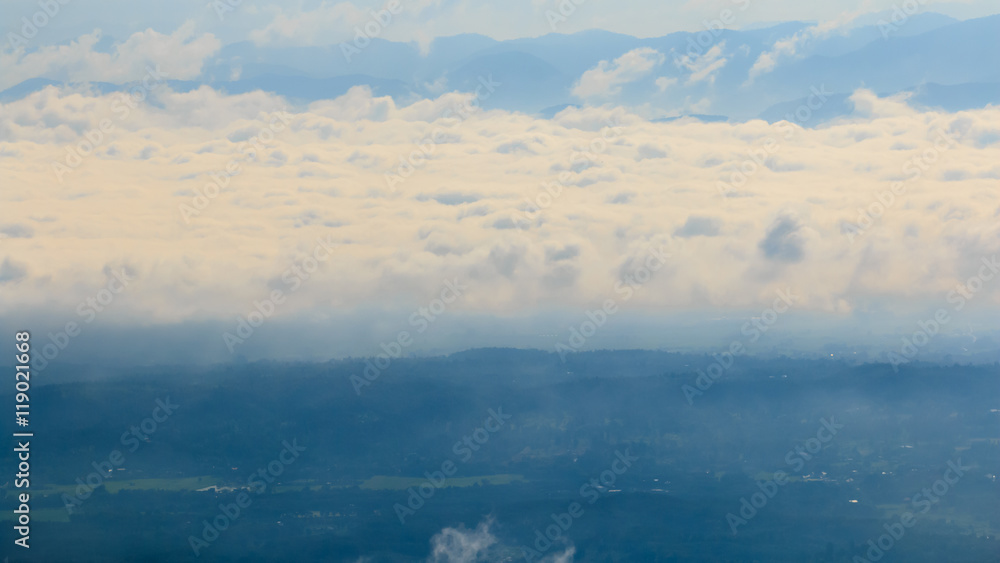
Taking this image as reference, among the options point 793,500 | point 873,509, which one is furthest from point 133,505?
point 873,509

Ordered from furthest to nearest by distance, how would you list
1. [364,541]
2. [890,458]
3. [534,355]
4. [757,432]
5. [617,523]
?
[534,355]
[757,432]
[890,458]
[617,523]
[364,541]

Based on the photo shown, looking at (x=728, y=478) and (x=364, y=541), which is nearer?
(x=364, y=541)

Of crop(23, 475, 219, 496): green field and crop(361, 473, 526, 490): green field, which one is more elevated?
crop(23, 475, 219, 496): green field

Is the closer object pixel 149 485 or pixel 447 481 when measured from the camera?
pixel 149 485

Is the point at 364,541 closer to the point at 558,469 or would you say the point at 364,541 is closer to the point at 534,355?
the point at 558,469

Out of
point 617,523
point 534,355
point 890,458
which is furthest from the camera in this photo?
point 534,355

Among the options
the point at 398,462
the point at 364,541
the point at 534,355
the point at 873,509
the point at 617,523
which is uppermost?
the point at 534,355

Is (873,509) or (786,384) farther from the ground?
(786,384)

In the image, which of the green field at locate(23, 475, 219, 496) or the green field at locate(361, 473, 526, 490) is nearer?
the green field at locate(23, 475, 219, 496)

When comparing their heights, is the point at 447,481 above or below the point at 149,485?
below

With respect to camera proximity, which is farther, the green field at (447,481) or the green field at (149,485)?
the green field at (447,481)

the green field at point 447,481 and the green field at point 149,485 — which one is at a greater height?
the green field at point 149,485
